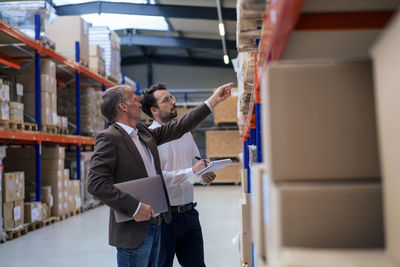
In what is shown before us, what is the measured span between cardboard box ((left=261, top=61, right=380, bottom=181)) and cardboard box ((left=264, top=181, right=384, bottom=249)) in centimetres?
4

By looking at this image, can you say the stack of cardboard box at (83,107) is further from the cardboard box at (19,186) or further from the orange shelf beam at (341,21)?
the orange shelf beam at (341,21)

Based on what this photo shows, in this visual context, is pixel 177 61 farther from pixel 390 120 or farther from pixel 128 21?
pixel 390 120

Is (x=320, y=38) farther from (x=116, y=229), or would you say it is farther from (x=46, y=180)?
(x=46, y=180)

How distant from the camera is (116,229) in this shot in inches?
103

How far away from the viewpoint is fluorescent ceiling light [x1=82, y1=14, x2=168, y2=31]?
1576cm

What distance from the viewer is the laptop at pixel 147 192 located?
8.37 feet

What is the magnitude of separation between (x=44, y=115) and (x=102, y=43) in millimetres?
4310

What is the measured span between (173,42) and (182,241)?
1487 centimetres

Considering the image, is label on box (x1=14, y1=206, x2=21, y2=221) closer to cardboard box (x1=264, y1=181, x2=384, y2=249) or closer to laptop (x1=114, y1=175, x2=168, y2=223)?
laptop (x1=114, y1=175, x2=168, y2=223)

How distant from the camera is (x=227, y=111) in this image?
16.3 m

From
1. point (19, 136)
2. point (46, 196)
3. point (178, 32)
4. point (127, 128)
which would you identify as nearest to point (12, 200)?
point (19, 136)

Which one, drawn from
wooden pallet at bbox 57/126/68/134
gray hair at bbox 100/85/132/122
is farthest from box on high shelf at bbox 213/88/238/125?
gray hair at bbox 100/85/132/122

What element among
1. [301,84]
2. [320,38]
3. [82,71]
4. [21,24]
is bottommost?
[301,84]

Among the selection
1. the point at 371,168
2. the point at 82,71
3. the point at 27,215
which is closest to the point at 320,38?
the point at 371,168
